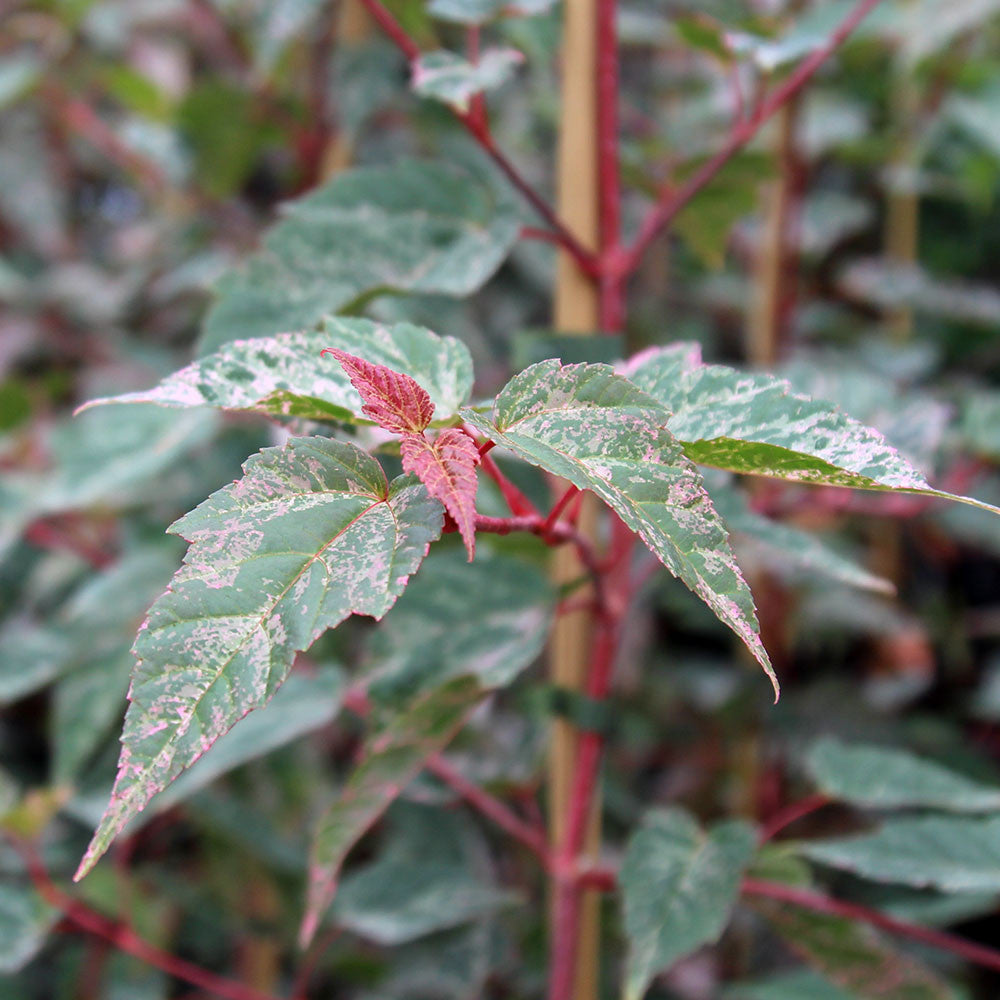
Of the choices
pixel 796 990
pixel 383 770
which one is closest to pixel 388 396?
pixel 383 770

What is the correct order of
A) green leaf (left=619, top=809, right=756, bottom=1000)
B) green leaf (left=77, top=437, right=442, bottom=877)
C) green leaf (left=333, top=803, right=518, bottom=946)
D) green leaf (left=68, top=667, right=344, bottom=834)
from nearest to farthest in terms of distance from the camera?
green leaf (left=77, top=437, right=442, bottom=877) → green leaf (left=619, top=809, right=756, bottom=1000) → green leaf (left=68, top=667, right=344, bottom=834) → green leaf (left=333, top=803, right=518, bottom=946)

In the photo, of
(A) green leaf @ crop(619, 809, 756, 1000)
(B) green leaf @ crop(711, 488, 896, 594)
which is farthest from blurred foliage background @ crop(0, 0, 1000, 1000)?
(A) green leaf @ crop(619, 809, 756, 1000)

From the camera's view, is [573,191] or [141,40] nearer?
[573,191]

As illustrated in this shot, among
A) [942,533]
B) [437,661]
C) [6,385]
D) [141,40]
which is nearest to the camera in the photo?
[437,661]

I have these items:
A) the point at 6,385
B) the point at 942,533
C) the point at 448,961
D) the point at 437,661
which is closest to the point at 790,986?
the point at 448,961

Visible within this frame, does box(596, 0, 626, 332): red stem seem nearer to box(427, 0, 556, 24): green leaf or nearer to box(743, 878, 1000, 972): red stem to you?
box(427, 0, 556, 24): green leaf

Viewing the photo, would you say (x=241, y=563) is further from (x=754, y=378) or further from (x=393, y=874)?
(x=393, y=874)

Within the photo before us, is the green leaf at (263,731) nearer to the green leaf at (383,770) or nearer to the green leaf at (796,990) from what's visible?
the green leaf at (383,770)
